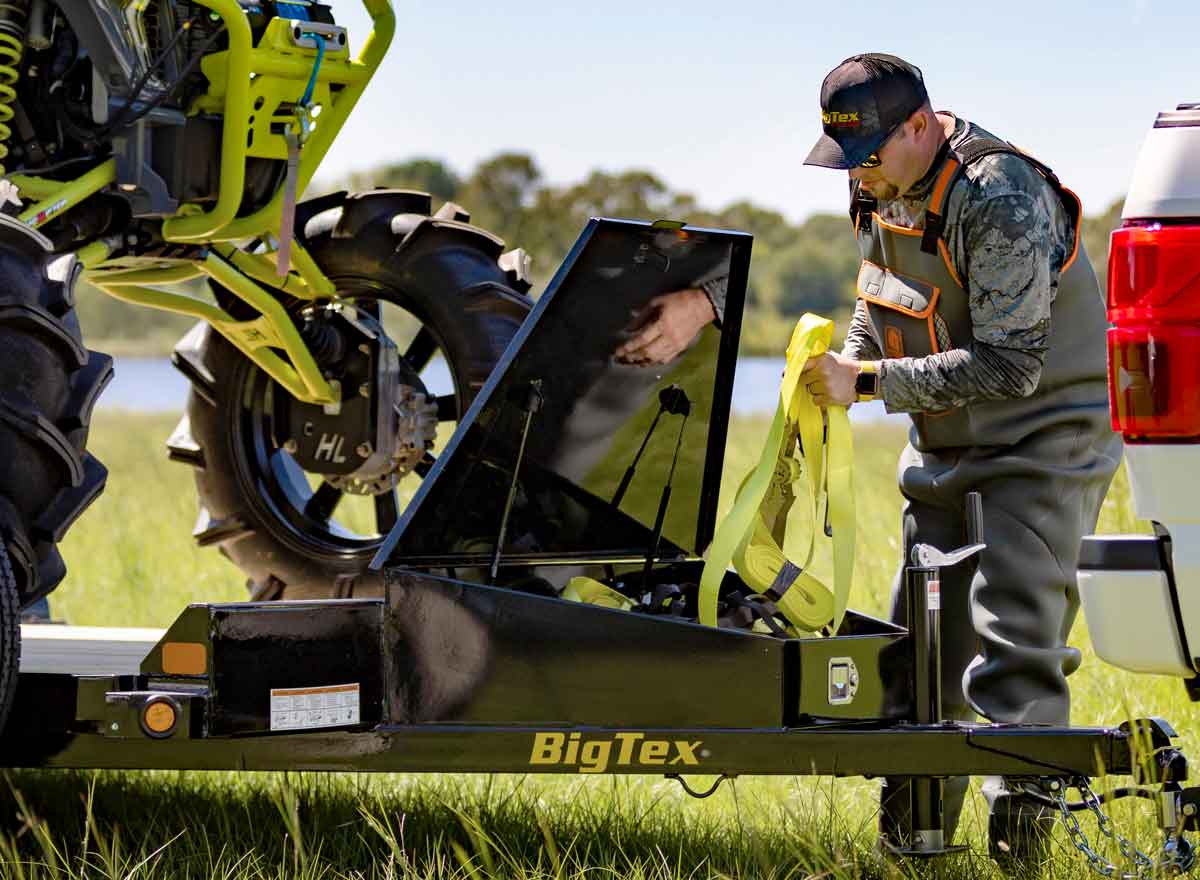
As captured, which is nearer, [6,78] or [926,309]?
[926,309]

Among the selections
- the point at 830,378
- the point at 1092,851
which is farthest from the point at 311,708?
the point at 1092,851

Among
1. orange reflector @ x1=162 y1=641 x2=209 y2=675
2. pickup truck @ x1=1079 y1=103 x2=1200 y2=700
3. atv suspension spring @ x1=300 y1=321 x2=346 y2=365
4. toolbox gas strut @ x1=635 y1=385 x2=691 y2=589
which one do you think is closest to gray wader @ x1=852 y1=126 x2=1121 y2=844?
toolbox gas strut @ x1=635 y1=385 x2=691 y2=589

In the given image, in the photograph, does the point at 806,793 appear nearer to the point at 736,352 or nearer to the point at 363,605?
the point at 736,352

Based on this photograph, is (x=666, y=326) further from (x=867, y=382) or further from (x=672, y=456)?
(x=867, y=382)

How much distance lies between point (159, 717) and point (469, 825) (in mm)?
937

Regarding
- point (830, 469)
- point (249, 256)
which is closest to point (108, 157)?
point (249, 256)

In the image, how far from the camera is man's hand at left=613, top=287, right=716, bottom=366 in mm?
3865

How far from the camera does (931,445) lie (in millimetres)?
4129

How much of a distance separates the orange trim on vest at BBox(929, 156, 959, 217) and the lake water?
19960 mm

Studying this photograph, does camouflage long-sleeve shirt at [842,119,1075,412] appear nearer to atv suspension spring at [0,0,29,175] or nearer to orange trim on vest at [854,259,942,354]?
orange trim on vest at [854,259,942,354]

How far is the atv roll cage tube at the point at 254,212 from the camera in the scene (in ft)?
17.0

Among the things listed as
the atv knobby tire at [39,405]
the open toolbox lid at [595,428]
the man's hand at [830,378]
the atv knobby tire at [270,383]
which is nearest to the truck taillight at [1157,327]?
the man's hand at [830,378]

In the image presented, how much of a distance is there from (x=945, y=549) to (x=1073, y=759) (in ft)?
2.99

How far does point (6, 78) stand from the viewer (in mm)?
4727
